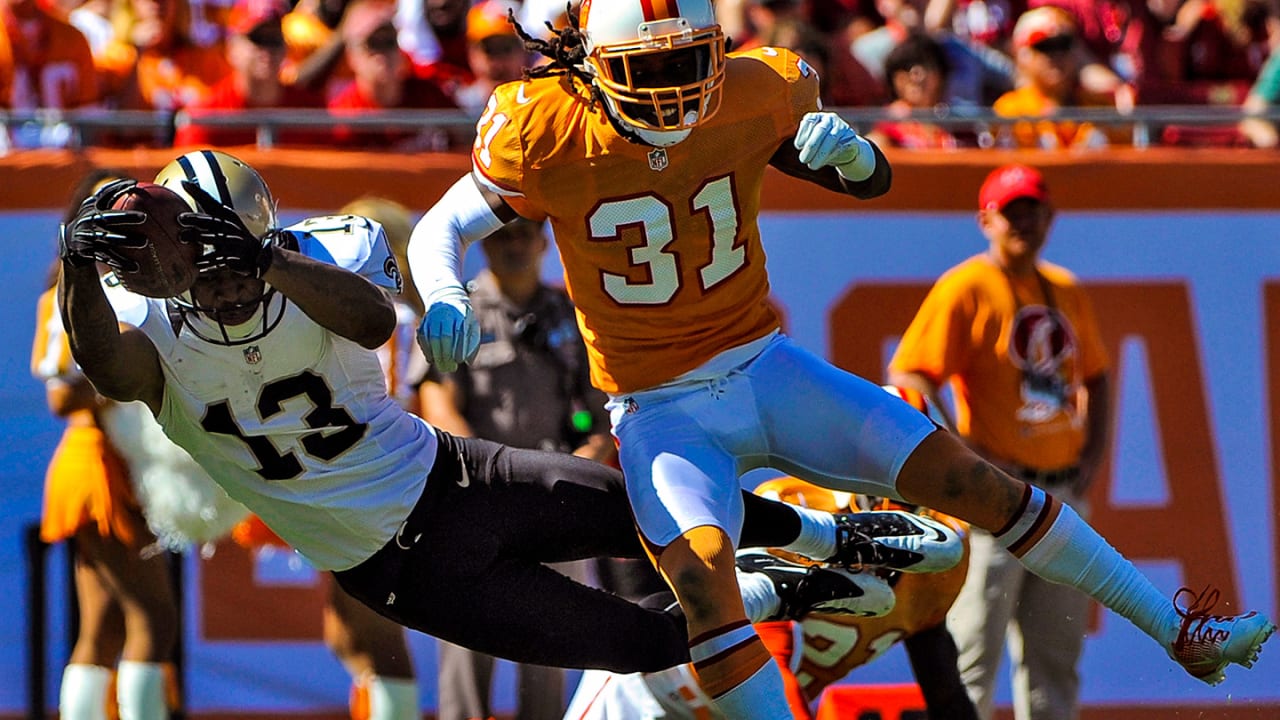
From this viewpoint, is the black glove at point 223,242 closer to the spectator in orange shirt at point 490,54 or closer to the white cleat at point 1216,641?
the white cleat at point 1216,641

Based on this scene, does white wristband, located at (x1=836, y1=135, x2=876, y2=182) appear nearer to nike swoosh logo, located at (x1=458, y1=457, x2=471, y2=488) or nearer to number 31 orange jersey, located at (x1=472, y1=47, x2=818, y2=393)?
number 31 orange jersey, located at (x1=472, y1=47, x2=818, y2=393)

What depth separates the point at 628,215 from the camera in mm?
4457

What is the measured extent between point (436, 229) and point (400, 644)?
1900 millimetres

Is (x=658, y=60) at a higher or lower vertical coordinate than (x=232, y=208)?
higher

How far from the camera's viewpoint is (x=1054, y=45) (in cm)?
761

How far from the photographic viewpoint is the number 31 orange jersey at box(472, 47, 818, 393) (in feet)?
14.6

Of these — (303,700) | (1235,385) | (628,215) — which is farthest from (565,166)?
(1235,385)

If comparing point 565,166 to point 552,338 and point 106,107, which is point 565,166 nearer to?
point 552,338

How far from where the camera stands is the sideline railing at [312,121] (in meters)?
6.71

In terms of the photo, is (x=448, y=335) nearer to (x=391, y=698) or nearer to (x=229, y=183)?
(x=229, y=183)

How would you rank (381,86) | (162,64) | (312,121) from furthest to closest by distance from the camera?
1. (162,64)
2. (381,86)
3. (312,121)

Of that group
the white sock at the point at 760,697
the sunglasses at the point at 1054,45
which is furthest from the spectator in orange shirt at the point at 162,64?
the white sock at the point at 760,697

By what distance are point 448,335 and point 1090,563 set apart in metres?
1.67

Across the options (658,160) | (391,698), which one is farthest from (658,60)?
(391,698)
